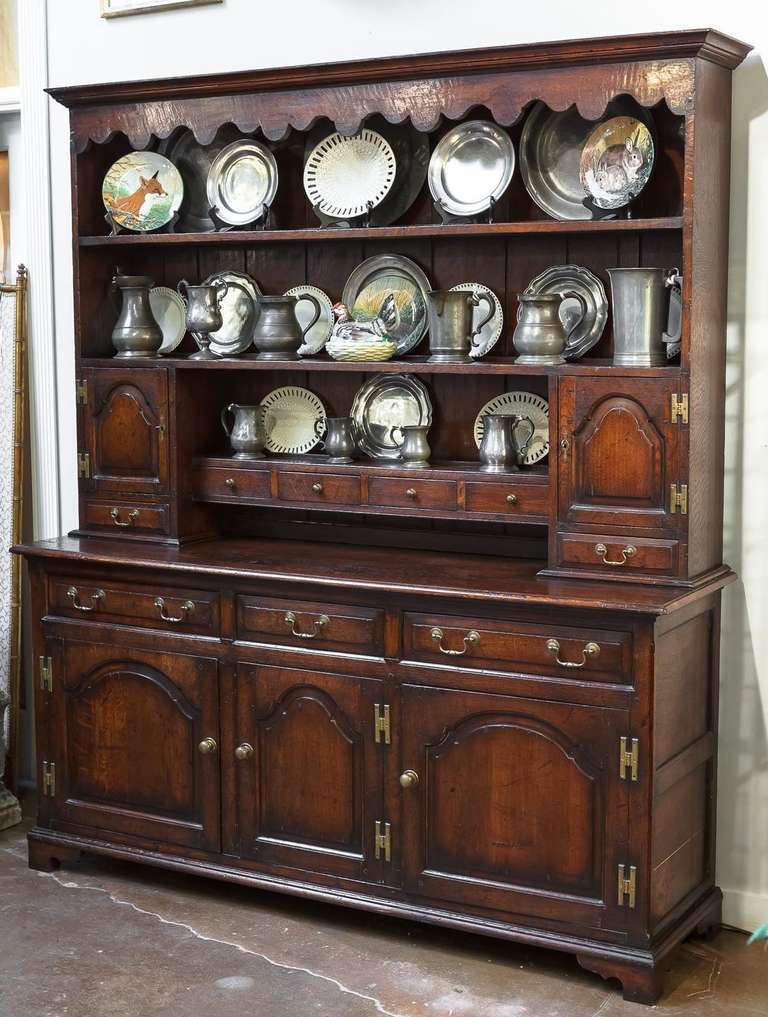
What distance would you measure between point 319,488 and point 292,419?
34 cm

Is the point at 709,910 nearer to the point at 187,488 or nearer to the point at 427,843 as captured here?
the point at 427,843

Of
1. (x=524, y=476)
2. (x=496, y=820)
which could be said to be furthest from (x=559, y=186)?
(x=496, y=820)

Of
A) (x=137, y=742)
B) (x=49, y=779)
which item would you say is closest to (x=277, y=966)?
(x=137, y=742)

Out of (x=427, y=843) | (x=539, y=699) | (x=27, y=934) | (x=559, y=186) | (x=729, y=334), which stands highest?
(x=559, y=186)

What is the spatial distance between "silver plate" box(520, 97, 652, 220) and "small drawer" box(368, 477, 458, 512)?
76cm

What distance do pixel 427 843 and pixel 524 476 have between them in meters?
0.94

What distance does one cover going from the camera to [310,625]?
133 inches

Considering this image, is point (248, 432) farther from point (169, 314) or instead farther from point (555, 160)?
point (555, 160)

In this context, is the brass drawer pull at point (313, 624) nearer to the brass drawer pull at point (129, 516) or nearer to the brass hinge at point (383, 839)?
the brass hinge at point (383, 839)

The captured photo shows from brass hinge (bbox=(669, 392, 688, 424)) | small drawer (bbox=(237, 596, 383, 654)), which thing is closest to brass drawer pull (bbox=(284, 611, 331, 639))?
small drawer (bbox=(237, 596, 383, 654))

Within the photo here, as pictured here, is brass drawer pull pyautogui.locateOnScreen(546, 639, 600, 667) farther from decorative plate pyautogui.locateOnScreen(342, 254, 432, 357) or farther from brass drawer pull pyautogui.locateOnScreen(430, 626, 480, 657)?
decorative plate pyautogui.locateOnScreen(342, 254, 432, 357)

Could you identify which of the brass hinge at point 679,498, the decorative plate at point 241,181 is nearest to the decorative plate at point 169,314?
the decorative plate at point 241,181

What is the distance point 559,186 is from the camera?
3.45 metres

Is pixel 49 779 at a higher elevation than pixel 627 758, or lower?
lower
